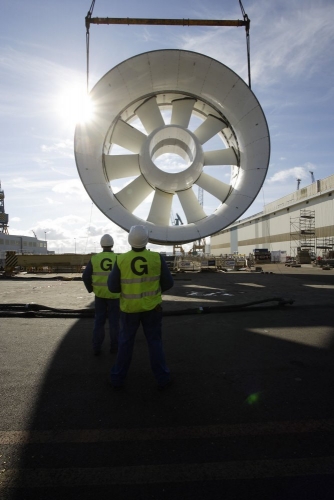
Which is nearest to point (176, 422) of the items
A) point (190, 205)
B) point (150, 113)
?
point (190, 205)

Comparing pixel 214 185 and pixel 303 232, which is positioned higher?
pixel 214 185

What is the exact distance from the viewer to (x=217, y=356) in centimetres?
348

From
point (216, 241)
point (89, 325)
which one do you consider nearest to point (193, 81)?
point (89, 325)

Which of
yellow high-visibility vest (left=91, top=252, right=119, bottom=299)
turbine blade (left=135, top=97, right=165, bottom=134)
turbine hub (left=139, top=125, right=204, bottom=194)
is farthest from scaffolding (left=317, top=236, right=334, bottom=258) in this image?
yellow high-visibility vest (left=91, top=252, right=119, bottom=299)

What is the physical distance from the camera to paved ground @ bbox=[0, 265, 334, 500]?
5.06 ft

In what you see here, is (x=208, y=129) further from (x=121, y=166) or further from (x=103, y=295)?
(x=103, y=295)

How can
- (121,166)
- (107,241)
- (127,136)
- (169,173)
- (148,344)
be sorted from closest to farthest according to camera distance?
(148,344)
(107,241)
(169,173)
(121,166)
(127,136)

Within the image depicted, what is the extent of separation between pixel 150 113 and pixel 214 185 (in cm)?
380

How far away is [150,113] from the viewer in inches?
496

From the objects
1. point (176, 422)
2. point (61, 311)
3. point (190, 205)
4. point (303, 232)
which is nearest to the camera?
point (176, 422)

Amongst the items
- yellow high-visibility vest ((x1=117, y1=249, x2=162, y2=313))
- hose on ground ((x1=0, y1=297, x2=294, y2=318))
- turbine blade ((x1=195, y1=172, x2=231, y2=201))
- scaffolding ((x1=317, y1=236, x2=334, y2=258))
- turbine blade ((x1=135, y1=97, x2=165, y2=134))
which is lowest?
hose on ground ((x1=0, y1=297, x2=294, y2=318))

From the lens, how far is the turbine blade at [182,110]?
42.0 ft

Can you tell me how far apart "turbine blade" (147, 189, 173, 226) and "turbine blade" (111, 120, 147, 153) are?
2006 mm

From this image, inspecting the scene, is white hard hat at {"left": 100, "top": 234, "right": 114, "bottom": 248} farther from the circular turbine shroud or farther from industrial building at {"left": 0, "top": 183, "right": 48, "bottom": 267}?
industrial building at {"left": 0, "top": 183, "right": 48, "bottom": 267}
